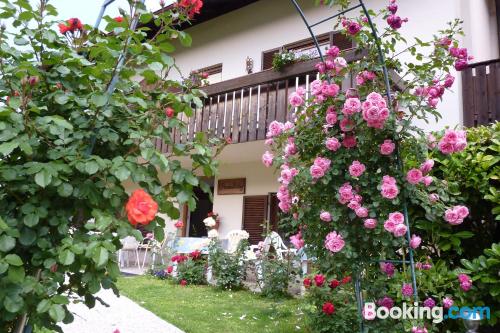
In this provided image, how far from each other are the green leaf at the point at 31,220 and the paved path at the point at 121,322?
2645 mm

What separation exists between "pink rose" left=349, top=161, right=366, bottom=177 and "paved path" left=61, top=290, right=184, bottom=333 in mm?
2425

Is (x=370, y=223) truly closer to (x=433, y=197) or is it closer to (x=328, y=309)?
(x=433, y=197)

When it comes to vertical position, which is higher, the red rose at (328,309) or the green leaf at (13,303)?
the green leaf at (13,303)

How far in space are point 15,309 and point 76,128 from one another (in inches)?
25.6

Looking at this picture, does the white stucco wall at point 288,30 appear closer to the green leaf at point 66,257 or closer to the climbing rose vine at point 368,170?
the climbing rose vine at point 368,170

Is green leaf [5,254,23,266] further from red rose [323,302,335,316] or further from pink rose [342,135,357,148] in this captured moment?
red rose [323,302,335,316]

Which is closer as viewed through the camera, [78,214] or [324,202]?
[78,214]

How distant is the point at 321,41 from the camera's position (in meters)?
8.01

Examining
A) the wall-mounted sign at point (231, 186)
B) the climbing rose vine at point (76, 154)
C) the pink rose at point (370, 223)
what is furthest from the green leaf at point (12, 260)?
the wall-mounted sign at point (231, 186)

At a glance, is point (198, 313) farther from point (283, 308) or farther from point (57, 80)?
point (57, 80)

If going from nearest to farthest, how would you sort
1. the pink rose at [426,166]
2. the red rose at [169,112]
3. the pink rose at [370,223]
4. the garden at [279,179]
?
the garden at [279,179] < the red rose at [169,112] < the pink rose at [370,223] < the pink rose at [426,166]

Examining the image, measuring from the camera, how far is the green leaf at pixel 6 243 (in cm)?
117

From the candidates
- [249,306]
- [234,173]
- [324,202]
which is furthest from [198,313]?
[234,173]

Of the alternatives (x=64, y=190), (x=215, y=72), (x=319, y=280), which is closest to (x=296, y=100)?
(x=319, y=280)
